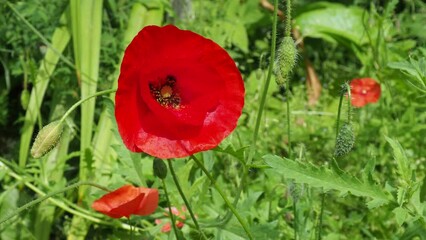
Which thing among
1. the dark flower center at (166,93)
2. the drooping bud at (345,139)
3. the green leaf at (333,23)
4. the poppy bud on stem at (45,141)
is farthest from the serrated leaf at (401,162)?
the green leaf at (333,23)

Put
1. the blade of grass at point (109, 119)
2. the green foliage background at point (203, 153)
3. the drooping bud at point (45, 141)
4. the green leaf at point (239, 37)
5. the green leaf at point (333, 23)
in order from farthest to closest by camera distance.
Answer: the green leaf at point (333, 23) < the green leaf at point (239, 37) < the blade of grass at point (109, 119) < the green foliage background at point (203, 153) < the drooping bud at point (45, 141)

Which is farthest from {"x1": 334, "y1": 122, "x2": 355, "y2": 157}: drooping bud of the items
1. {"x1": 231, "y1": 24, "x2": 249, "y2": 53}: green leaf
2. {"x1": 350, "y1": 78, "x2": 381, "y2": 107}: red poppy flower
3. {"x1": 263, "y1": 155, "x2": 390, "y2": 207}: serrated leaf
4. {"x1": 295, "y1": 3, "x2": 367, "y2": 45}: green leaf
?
{"x1": 295, "y1": 3, "x2": 367, "y2": 45}: green leaf

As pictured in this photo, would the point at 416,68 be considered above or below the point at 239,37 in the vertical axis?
above

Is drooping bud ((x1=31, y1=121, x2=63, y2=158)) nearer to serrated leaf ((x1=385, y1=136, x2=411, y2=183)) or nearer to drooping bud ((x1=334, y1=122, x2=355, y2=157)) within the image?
drooping bud ((x1=334, y1=122, x2=355, y2=157))

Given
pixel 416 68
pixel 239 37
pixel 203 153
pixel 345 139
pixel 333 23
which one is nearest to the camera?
pixel 345 139

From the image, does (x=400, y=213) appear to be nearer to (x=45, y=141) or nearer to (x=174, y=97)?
(x=174, y=97)

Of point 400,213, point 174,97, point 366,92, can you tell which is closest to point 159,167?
point 174,97

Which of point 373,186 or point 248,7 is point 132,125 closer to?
point 373,186

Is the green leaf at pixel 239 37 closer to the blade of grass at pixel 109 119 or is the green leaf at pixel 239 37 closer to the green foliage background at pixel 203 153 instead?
the green foliage background at pixel 203 153

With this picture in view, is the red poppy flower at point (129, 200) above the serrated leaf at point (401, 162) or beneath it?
beneath
